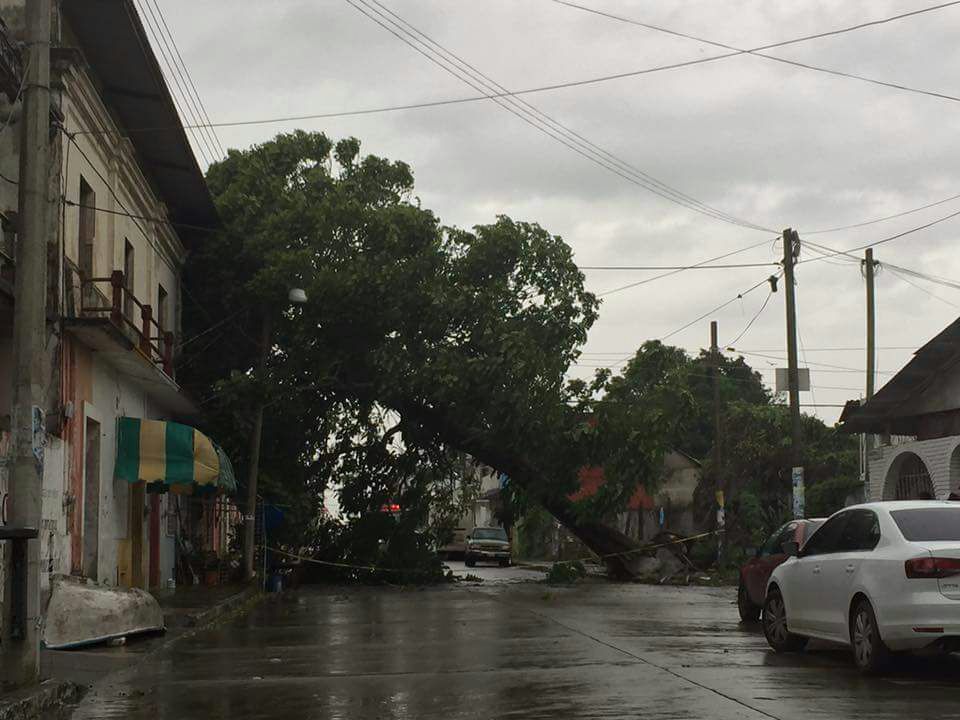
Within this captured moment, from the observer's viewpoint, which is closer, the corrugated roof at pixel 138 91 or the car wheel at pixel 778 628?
the car wheel at pixel 778 628

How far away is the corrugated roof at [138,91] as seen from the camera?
838 inches

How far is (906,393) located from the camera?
94.6 ft

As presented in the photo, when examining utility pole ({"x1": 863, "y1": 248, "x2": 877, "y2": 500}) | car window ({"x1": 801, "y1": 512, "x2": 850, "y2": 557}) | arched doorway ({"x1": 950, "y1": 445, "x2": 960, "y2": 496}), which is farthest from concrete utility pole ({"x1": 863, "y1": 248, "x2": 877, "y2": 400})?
car window ({"x1": 801, "y1": 512, "x2": 850, "y2": 557})

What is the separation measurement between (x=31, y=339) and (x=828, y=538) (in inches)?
309

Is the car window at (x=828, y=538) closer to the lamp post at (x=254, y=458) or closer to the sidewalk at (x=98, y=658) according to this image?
the sidewalk at (x=98, y=658)

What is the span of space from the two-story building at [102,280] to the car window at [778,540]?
32.9 ft

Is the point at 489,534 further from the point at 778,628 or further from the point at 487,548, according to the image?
the point at 778,628

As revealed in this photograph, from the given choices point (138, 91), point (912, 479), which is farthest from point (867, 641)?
point (912, 479)

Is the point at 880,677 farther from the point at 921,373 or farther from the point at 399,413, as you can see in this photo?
the point at 399,413

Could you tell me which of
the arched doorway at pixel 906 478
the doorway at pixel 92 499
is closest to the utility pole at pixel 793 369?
the arched doorway at pixel 906 478

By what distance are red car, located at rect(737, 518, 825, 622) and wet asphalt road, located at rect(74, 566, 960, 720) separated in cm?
58

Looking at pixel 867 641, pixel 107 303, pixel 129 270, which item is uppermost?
pixel 129 270

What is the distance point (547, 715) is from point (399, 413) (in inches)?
1009

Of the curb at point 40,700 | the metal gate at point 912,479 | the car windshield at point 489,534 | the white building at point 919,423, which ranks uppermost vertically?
the white building at point 919,423
